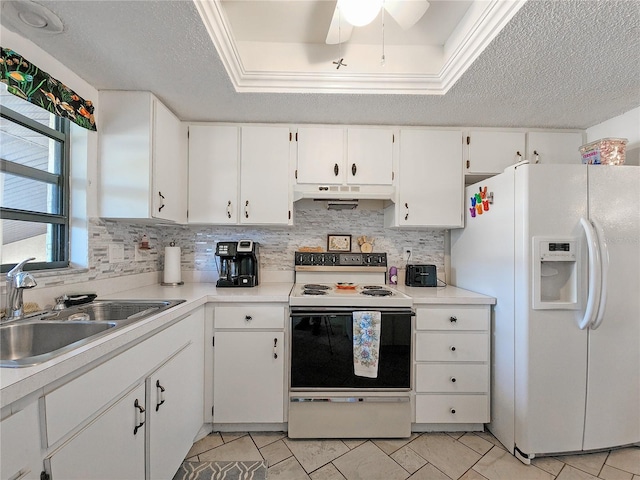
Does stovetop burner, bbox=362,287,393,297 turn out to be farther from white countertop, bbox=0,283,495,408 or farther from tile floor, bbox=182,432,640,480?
tile floor, bbox=182,432,640,480

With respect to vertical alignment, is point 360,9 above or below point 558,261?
above

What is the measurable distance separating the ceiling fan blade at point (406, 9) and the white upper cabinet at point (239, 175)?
3.54 ft

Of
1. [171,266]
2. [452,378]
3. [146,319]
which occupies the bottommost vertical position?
[452,378]

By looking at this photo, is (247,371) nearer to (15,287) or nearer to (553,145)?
(15,287)

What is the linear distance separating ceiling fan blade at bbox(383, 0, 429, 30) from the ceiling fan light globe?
103mm

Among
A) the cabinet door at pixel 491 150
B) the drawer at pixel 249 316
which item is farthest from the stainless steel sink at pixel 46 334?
the cabinet door at pixel 491 150

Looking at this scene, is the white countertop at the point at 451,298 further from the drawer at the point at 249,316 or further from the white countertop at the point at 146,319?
the drawer at the point at 249,316

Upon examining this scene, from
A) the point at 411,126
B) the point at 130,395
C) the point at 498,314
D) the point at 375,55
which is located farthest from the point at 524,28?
the point at 130,395

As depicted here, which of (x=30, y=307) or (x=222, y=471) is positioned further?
(x=222, y=471)

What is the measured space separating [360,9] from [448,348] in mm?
1916

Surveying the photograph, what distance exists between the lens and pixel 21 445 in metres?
0.68

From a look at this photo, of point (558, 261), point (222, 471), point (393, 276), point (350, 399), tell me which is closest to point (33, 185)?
point (222, 471)

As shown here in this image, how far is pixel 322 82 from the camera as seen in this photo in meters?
1.77

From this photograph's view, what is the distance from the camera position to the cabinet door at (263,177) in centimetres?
219
